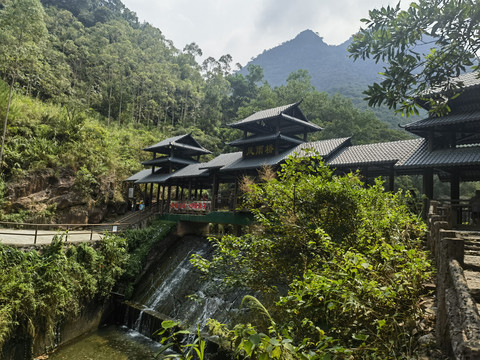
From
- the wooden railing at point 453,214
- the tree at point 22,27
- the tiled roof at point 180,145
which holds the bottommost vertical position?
the wooden railing at point 453,214

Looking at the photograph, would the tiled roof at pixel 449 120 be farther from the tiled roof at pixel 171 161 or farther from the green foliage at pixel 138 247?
the tiled roof at pixel 171 161

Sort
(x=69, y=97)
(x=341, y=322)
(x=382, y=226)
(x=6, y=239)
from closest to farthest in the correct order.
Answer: (x=341, y=322), (x=382, y=226), (x=6, y=239), (x=69, y=97)

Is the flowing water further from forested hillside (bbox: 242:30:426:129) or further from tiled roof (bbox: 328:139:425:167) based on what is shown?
forested hillside (bbox: 242:30:426:129)

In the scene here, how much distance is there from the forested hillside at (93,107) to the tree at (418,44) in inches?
799

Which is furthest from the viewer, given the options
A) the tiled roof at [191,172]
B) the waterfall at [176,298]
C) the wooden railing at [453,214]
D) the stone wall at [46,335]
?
the tiled roof at [191,172]

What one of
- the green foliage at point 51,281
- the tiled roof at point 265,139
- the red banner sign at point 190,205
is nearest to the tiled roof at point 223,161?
the tiled roof at point 265,139

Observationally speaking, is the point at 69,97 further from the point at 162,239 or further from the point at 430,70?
the point at 430,70

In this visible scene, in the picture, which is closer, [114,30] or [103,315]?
[103,315]

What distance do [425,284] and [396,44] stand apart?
3467mm

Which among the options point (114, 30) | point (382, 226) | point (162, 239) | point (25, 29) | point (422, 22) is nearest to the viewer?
point (422, 22)

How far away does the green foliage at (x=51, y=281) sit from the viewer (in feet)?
30.0

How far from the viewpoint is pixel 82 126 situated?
2314 centimetres

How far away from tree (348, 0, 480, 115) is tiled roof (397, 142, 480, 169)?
27.2ft

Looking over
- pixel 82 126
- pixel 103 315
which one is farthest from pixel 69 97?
pixel 103 315
